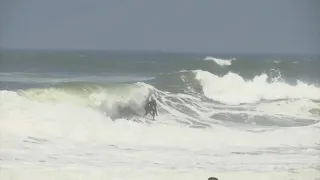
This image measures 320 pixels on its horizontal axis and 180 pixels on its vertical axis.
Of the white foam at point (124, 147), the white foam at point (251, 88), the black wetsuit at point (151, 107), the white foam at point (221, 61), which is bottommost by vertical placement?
the white foam at point (124, 147)

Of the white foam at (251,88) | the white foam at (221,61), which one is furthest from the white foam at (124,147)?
the white foam at (221,61)

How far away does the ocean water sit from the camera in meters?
2.66

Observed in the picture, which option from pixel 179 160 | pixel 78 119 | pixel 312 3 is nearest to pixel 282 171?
pixel 179 160

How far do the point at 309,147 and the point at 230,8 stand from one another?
0.92 metres

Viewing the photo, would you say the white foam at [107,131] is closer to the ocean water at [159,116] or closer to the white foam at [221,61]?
the ocean water at [159,116]

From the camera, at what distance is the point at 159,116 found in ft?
9.01

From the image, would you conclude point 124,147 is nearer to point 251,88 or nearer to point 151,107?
point 151,107

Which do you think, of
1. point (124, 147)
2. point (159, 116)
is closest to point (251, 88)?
point (159, 116)

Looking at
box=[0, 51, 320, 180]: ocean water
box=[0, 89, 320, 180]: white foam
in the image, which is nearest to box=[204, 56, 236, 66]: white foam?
box=[0, 51, 320, 180]: ocean water

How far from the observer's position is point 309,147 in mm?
2719

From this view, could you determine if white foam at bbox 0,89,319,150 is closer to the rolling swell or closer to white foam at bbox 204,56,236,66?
the rolling swell

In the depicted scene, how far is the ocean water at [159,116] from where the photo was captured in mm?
2664

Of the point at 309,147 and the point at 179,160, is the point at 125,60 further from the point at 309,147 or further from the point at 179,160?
the point at 309,147

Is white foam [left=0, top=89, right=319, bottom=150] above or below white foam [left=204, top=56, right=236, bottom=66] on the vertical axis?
below
